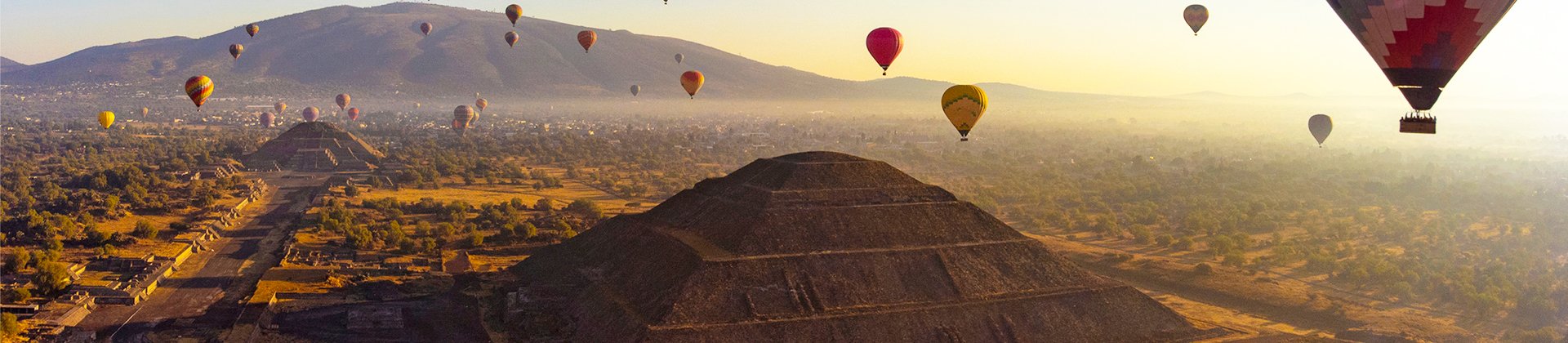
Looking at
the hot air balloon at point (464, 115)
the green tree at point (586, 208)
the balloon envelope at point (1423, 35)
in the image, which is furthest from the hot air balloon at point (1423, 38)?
the hot air balloon at point (464, 115)

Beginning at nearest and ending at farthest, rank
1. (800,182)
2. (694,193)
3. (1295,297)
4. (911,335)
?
1. (911,335)
2. (800,182)
3. (694,193)
4. (1295,297)

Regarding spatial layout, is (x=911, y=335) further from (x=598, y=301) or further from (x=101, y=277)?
(x=101, y=277)

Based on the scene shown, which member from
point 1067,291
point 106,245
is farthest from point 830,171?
point 106,245

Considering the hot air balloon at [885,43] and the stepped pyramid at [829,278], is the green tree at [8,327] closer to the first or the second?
the stepped pyramid at [829,278]

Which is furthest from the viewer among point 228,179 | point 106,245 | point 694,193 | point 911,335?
point 228,179

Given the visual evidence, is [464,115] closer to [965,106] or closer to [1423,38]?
[965,106]

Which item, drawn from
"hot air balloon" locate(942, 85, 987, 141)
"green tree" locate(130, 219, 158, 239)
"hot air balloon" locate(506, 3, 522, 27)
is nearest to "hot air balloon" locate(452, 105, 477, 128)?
"hot air balloon" locate(506, 3, 522, 27)

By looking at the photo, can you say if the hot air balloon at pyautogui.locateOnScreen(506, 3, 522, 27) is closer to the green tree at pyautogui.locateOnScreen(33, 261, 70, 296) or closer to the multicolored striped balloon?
the multicolored striped balloon
